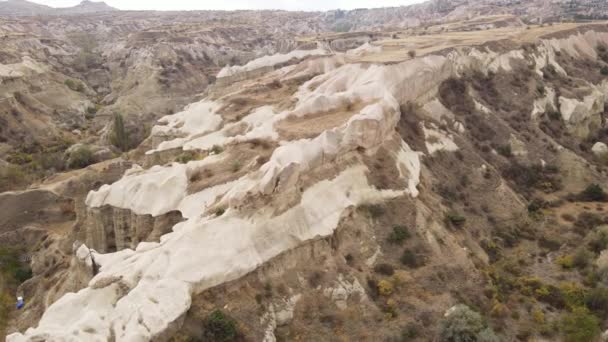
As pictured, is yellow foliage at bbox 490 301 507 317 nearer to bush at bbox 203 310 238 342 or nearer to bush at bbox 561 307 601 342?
Result: bush at bbox 561 307 601 342

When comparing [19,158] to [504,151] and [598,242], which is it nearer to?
[504,151]

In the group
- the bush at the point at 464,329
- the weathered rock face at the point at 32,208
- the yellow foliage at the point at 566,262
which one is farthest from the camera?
the weathered rock face at the point at 32,208

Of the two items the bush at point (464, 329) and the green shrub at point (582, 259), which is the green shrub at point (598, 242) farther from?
the bush at point (464, 329)

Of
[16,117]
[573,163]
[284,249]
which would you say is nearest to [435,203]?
[284,249]

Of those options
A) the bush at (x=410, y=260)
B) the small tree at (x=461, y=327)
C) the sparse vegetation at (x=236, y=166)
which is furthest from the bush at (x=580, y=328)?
the sparse vegetation at (x=236, y=166)

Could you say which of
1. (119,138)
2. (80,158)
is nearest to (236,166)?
(80,158)

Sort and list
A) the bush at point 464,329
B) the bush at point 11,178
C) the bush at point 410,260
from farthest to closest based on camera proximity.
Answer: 1. the bush at point 11,178
2. the bush at point 410,260
3. the bush at point 464,329

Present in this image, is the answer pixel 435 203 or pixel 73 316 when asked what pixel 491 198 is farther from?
pixel 73 316
